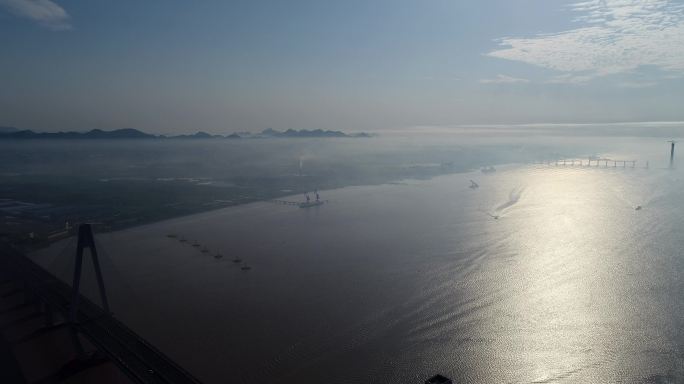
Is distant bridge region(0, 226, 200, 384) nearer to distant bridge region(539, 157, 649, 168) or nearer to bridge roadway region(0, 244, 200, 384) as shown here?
bridge roadway region(0, 244, 200, 384)

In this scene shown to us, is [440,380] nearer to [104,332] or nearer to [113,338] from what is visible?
[113,338]

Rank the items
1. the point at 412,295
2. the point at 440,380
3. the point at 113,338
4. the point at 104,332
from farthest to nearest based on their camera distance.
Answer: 1. the point at 412,295
2. the point at 104,332
3. the point at 113,338
4. the point at 440,380

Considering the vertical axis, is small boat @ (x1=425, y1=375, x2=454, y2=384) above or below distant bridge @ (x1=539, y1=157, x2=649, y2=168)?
below

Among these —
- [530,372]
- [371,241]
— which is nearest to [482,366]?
[530,372]

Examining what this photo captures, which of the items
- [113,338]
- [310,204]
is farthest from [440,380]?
[310,204]

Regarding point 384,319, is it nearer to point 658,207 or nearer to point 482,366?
point 482,366

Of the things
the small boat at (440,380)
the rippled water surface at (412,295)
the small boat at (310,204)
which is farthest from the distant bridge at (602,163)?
the small boat at (440,380)

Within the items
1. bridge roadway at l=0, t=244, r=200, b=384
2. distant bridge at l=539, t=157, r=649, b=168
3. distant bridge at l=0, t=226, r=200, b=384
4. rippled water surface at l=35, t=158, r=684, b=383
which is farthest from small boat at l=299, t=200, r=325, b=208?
distant bridge at l=539, t=157, r=649, b=168

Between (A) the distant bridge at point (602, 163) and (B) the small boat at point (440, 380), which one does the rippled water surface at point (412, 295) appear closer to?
(B) the small boat at point (440, 380)
